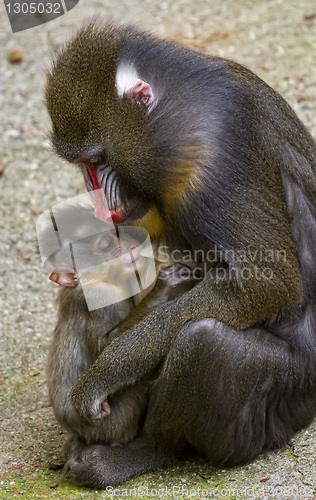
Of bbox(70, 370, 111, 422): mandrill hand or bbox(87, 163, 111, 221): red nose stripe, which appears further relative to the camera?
bbox(70, 370, 111, 422): mandrill hand

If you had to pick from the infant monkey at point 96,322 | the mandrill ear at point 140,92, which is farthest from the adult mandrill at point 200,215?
the infant monkey at point 96,322

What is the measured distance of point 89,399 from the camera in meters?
4.17

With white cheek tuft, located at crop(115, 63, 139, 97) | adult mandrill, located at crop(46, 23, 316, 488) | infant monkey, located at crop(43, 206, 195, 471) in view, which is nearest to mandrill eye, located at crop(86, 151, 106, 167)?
adult mandrill, located at crop(46, 23, 316, 488)

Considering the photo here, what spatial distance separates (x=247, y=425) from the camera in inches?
166

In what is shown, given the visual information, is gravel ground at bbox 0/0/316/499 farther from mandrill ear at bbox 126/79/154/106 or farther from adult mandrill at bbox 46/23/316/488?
mandrill ear at bbox 126/79/154/106

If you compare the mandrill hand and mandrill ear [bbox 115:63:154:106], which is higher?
mandrill ear [bbox 115:63:154:106]

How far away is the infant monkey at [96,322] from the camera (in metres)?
4.30

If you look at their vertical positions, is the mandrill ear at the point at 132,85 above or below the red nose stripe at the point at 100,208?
above

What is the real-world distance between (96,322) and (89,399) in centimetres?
40

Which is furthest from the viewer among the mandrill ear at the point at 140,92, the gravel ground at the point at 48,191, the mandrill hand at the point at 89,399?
the gravel ground at the point at 48,191

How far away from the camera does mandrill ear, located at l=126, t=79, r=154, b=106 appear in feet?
12.8

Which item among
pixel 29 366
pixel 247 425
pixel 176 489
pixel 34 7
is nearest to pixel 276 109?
pixel 247 425

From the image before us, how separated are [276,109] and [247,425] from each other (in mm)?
1667

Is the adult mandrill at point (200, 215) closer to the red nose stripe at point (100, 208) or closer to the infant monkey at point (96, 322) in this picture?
the red nose stripe at point (100, 208)
